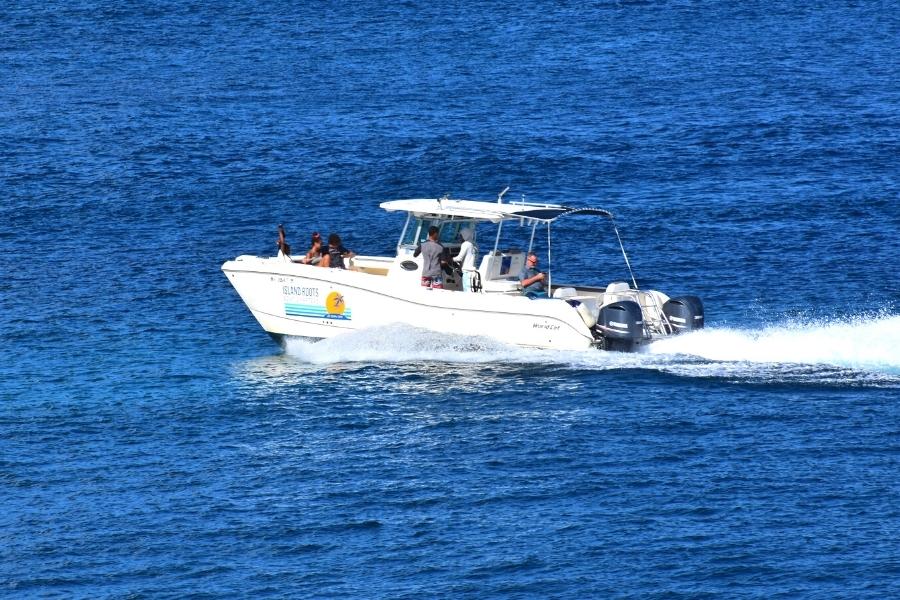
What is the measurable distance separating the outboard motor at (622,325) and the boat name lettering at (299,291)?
6.38 m

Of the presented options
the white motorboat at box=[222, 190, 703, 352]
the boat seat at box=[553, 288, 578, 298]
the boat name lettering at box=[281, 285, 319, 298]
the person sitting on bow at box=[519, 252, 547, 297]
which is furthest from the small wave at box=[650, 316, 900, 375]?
the boat name lettering at box=[281, 285, 319, 298]

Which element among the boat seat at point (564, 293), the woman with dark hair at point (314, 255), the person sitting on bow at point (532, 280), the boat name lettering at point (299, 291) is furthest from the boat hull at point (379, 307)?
the boat seat at point (564, 293)

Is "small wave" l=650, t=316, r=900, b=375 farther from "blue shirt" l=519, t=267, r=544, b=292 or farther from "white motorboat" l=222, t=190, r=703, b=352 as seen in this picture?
"blue shirt" l=519, t=267, r=544, b=292

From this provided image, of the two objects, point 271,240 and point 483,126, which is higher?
point 483,126

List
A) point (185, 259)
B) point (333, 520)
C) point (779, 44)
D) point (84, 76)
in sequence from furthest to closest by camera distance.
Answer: point (779, 44)
point (84, 76)
point (185, 259)
point (333, 520)

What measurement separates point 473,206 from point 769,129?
2505cm

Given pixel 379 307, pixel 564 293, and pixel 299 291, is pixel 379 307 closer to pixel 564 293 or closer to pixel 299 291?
pixel 299 291

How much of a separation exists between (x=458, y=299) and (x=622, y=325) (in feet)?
11.7

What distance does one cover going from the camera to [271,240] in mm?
43438

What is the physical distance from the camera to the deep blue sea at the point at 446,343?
73.9ft

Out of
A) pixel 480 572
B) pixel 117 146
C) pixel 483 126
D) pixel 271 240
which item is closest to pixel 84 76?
pixel 117 146

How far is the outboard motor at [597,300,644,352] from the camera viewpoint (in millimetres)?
30109

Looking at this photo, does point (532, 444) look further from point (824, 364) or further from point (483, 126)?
point (483, 126)

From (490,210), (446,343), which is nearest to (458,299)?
(446,343)
